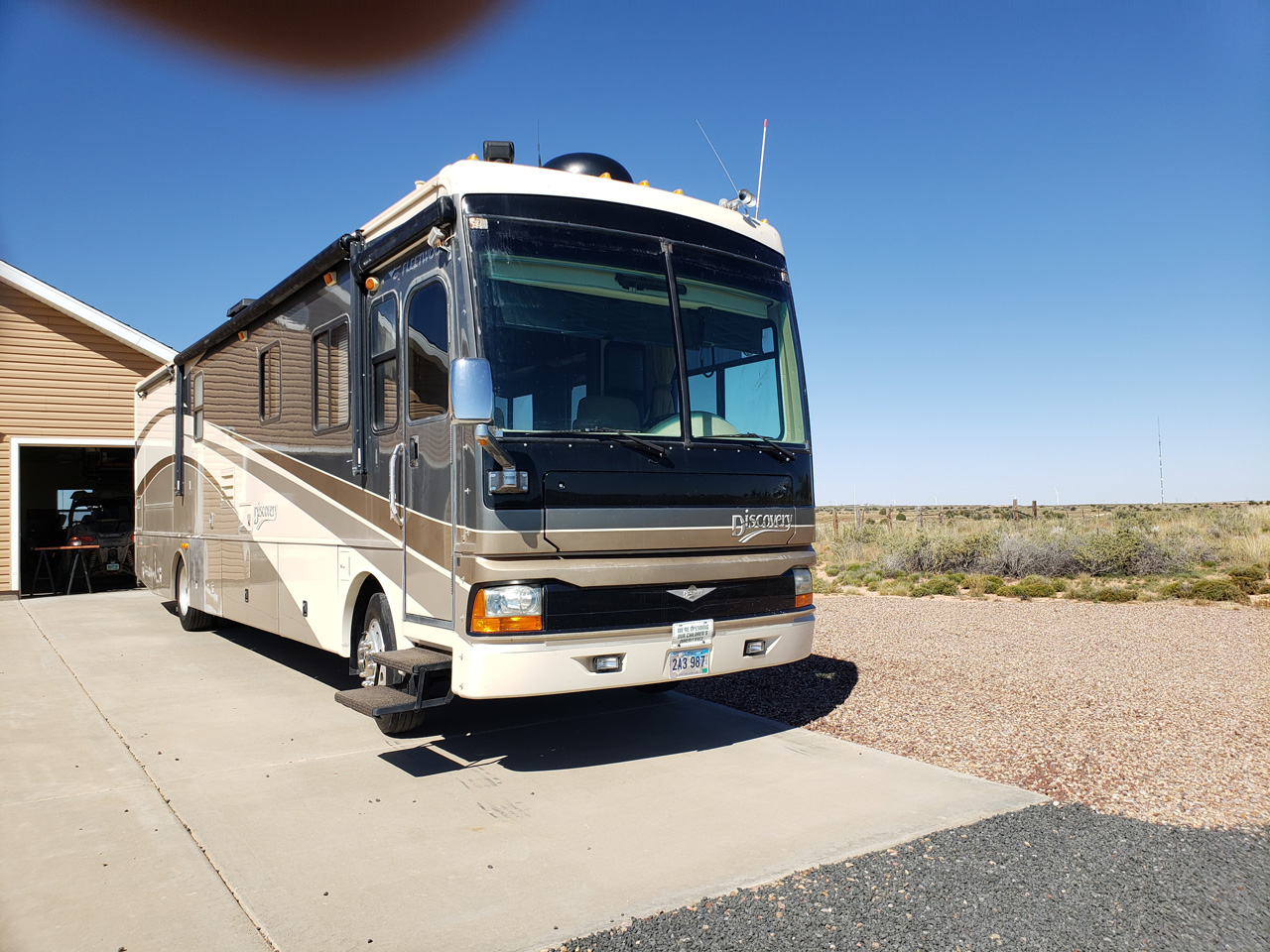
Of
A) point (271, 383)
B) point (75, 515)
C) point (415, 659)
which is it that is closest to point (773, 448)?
point (415, 659)

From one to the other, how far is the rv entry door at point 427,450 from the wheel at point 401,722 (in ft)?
2.78

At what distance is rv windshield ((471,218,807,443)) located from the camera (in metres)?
5.07

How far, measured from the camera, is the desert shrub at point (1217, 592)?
13.6 meters

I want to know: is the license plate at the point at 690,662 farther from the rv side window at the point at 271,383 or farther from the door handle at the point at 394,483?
the rv side window at the point at 271,383

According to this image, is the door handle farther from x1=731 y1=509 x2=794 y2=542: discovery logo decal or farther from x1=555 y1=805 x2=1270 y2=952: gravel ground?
x1=555 y1=805 x2=1270 y2=952: gravel ground

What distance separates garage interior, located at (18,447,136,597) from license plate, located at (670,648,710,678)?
14.2m

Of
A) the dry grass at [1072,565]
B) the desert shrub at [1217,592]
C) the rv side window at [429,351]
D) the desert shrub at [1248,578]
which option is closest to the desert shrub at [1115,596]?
the dry grass at [1072,565]

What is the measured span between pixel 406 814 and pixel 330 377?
10.7 ft

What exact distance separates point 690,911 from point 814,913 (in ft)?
1.50

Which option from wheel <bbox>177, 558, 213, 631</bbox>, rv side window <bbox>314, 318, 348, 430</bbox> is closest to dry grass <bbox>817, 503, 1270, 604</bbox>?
wheel <bbox>177, 558, 213, 631</bbox>

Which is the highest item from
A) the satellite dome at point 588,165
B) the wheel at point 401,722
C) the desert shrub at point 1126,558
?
the satellite dome at point 588,165

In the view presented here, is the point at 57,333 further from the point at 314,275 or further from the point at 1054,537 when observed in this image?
the point at 1054,537

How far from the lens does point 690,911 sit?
11.8 feet

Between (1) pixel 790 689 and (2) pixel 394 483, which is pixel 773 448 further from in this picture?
(1) pixel 790 689
